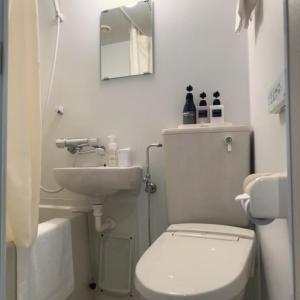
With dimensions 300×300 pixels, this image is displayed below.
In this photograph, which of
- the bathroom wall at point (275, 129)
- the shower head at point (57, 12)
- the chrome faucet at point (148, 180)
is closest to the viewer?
the bathroom wall at point (275, 129)

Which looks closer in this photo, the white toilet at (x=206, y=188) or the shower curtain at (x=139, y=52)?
the white toilet at (x=206, y=188)

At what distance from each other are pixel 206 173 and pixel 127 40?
93cm

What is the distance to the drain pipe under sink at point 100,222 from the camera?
159 cm

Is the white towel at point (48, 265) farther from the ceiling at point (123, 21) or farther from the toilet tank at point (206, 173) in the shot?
the ceiling at point (123, 21)

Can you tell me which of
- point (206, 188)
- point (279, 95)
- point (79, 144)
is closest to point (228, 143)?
point (206, 188)

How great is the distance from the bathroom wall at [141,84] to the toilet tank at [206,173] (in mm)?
188

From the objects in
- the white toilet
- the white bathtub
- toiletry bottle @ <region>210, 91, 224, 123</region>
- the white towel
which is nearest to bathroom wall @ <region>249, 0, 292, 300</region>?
the white toilet

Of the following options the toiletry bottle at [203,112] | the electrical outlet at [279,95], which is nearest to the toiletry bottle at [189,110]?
the toiletry bottle at [203,112]

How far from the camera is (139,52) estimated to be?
171 centimetres

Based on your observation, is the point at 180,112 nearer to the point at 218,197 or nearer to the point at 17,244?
the point at 218,197

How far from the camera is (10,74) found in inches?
39.4

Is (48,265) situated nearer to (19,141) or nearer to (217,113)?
(19,141)

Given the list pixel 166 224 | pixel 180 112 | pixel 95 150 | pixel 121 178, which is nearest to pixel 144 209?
pixel 166 224

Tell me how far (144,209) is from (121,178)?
13.4 inches
